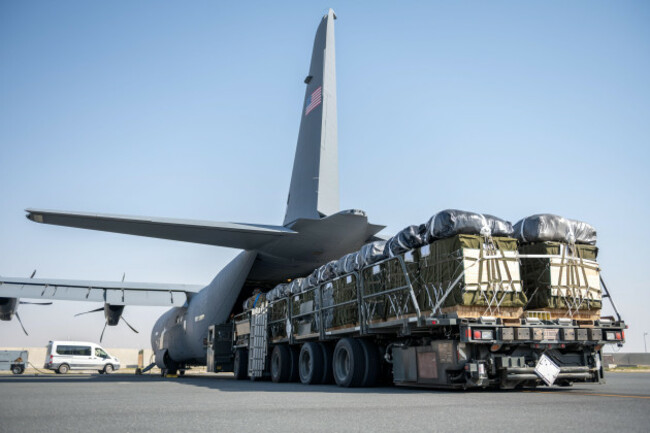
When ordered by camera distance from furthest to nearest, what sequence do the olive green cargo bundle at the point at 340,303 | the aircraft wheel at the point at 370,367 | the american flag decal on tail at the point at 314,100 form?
1. the american flag decal on tail at the point at 314,100
2. the olive green cargo bundle at the point at 340,303
3. the aircraft wheel at the point at 370,367

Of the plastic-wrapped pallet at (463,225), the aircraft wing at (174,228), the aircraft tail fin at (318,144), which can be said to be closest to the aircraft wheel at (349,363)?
the plastic-wrapped pallet at (463,225)

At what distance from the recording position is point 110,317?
1105 inches

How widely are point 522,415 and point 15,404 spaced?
23.8ft

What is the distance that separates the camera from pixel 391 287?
1100cm

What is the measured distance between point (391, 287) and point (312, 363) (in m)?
3.91

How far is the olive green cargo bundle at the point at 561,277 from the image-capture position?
10.1m

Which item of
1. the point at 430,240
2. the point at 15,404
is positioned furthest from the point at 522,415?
the point at 15,404

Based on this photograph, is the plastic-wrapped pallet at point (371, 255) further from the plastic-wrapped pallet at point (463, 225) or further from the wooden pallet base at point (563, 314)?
the wooden pallet base at point (563, 314)

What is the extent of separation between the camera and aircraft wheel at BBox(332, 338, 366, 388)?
1201 cm

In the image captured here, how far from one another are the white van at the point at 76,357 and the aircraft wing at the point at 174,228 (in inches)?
993

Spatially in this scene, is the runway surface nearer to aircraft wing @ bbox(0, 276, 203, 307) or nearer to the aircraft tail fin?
the aircraft tail fin

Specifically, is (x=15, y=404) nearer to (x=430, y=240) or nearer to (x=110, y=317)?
(x=430, y=240)

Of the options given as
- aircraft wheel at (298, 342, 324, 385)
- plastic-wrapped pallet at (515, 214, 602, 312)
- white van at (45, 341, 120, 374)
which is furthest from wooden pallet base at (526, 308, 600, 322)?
white van at (45, 341, 120, 374)

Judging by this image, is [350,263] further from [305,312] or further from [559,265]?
[559,265]
